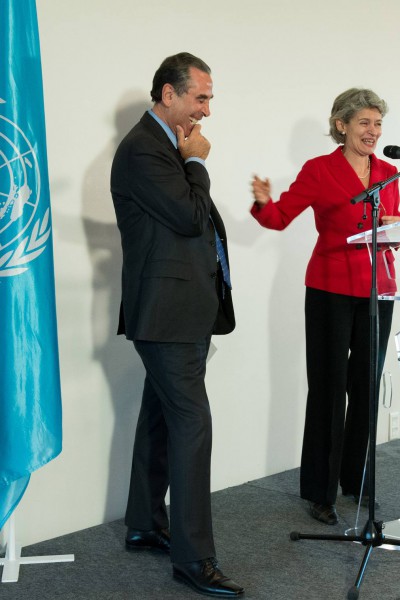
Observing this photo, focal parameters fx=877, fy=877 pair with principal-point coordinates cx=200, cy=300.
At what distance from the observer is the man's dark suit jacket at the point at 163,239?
9.03ft

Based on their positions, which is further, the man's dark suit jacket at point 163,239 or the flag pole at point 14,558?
the flag pole at point 14,558

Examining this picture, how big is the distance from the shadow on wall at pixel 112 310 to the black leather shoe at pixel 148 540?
0.37m

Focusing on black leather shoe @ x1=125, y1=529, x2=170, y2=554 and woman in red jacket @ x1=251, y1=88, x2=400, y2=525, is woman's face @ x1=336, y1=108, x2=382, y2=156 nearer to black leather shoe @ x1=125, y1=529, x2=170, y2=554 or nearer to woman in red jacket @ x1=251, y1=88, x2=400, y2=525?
woman in red jacket @ x1=251, y1=88, x2=400, y2=525

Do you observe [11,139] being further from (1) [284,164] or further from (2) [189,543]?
(1) [284,164]

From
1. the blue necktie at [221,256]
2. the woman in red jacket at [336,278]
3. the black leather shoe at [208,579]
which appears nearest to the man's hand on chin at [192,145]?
the blue necktie at [221,256]

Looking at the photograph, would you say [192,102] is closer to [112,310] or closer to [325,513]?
[112,310]

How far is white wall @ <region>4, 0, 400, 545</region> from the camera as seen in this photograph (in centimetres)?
335

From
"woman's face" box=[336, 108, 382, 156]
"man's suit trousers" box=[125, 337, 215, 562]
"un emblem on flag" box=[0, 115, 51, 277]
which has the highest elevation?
"woman's face" box=[336, 108, 382, 156]

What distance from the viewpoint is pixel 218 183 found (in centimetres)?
398

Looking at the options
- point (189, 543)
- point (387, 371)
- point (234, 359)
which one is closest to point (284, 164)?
point (234, 359)

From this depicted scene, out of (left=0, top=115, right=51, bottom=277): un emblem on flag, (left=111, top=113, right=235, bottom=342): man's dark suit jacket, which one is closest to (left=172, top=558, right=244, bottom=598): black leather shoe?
(left=111, top=113, right=235, bottom=342): man's dark suit jacket

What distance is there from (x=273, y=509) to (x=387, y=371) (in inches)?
62.0

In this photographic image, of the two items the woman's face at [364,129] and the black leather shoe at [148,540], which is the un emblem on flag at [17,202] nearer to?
the black leather shoe at [148,540]

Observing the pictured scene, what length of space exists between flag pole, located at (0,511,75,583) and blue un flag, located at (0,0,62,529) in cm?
24
